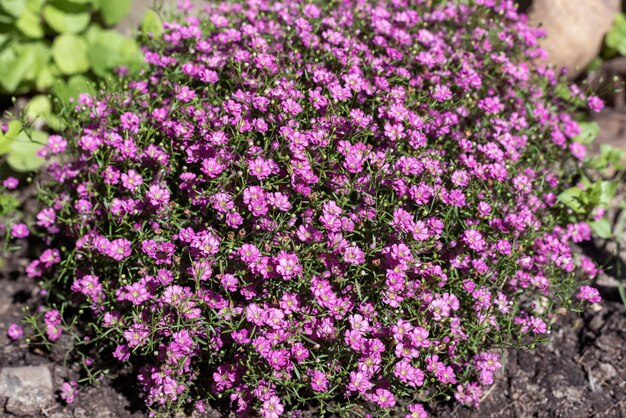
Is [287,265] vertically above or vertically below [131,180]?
above

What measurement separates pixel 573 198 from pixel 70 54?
362 centimetres

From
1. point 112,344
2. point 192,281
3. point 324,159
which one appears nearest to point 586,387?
point 324,159

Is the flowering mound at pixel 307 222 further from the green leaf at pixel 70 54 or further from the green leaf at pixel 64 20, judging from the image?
the green leaf at pixel 64 20

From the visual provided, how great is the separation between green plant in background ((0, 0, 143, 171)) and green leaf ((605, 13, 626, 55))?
3.67 metres

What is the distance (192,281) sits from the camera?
11.2ft

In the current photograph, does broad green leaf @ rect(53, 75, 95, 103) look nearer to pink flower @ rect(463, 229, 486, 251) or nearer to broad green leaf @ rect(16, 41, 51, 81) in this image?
broad green leaf @ rect(16, 41, 51, 81)

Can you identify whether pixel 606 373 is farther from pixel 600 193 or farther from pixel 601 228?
pixel 600 193

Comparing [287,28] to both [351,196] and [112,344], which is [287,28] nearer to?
[351,196]

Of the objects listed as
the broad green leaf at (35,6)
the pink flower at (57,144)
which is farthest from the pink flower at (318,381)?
the broad green leaf at (35,6)

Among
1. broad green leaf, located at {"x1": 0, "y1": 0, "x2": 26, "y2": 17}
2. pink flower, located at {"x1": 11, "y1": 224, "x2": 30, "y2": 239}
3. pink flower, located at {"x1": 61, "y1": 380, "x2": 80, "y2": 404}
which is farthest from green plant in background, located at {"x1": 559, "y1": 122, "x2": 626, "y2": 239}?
broad green leaf, located at {"x1": 0, "y1": 0, "x2": 26, "y2": 17}

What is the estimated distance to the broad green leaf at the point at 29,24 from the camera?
498 centimetres

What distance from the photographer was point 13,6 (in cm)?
496

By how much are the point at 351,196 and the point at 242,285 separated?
0.74 meters

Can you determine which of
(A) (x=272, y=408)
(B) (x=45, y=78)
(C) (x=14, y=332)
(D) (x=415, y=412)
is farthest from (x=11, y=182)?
(D) (x=415, y=412)
